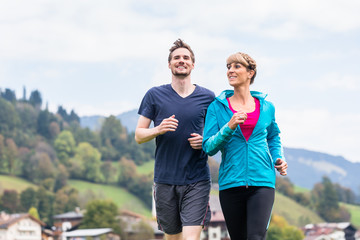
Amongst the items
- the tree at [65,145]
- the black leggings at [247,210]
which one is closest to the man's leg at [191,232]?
the black leggings at [247,210]

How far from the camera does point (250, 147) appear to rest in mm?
6527

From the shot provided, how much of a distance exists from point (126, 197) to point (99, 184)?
977 centimetres

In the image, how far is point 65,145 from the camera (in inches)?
7603

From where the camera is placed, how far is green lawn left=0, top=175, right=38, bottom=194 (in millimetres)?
155038

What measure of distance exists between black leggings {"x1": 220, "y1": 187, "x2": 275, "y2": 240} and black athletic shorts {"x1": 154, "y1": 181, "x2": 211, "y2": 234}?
2.02 ft

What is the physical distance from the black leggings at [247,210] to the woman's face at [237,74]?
43.9 inches

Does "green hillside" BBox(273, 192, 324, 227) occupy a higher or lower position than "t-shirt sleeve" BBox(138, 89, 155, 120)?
lower

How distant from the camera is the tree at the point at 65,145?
622 feet

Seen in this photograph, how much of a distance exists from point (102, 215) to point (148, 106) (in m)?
110

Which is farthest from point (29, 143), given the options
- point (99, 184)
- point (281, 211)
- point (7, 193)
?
point (281, 211)

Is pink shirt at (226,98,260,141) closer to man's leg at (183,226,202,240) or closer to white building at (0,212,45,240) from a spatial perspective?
man's leg at (183,226,202,240)

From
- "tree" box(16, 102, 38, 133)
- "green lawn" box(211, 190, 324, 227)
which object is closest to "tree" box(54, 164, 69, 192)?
"tree" box(16, 102, 38, 133)

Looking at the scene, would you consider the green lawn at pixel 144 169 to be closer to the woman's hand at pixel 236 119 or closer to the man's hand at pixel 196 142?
the man's hand at pixel 196 142

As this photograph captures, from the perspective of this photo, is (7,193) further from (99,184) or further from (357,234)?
(357,234)
